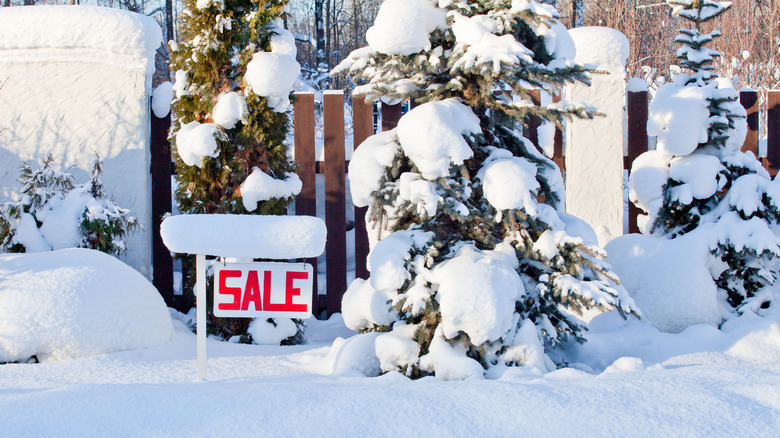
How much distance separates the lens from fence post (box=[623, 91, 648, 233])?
4.45 meters

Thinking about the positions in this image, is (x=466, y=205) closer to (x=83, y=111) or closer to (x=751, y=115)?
(x=751, y=115)

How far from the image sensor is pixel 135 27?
4191mm

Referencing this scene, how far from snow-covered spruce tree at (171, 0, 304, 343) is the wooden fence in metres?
0.50

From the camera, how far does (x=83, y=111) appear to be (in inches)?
169

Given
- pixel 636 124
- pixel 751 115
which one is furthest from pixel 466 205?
pixel 751 115

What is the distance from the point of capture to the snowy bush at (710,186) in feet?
11.7

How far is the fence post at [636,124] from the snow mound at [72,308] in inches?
134

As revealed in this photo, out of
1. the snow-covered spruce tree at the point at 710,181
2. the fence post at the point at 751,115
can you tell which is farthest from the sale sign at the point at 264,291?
the fence post at the point at 751,115

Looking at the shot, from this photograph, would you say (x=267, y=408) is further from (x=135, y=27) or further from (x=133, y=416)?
(x=135, y=27)

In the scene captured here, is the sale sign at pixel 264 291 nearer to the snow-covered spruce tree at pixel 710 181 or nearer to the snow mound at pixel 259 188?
the snow mound at pixel 259 188

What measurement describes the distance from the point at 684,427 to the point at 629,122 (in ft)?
10.2

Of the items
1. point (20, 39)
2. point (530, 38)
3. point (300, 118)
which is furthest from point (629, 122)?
point (20, 39)

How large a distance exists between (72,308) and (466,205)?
2004 millimetres

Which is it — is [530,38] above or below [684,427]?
above
